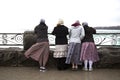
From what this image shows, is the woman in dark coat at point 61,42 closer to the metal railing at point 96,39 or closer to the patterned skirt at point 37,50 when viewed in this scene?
the patterned skirt at point 37,50

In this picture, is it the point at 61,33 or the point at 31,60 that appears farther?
the point at 31,60

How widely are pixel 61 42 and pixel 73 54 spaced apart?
0.53 m

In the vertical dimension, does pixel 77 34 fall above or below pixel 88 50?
above

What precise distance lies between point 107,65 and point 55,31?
6.72 feet

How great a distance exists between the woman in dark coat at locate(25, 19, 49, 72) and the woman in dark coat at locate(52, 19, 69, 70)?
0.99 ft

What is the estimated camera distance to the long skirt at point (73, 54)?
359 inches

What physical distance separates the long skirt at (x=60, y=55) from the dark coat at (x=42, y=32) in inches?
19.2

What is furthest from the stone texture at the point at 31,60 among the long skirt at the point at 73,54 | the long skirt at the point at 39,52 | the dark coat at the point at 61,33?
the long skirt at the point at 73,54

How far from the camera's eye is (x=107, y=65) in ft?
31.3

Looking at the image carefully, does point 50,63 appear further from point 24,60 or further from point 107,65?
point 107,65

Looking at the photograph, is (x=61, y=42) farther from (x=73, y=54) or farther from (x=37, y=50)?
(x=37, y=50)

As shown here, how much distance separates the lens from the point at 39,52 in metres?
9.23

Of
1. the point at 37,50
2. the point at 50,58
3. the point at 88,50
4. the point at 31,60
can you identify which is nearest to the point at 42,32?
the point at 37,50

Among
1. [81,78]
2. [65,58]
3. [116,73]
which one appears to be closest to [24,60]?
[65,58]
